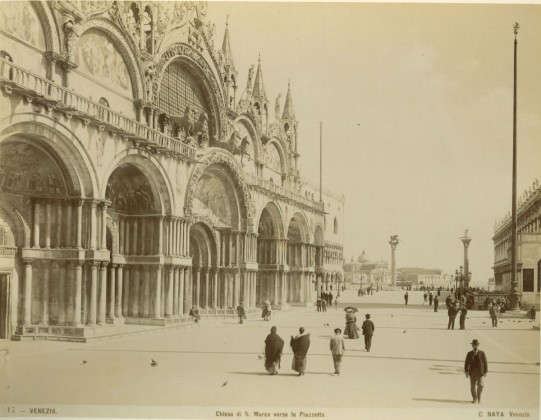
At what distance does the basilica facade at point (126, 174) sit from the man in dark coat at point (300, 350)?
22.0ft

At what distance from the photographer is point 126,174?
76.7 feet

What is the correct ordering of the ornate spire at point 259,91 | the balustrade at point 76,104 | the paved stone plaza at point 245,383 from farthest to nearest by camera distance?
the ornate spire at point 259,91, the balustrade at point 76,104, the paved stone plaza at point 245,383

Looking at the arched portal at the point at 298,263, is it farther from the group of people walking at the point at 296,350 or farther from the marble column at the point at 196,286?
the group of people walking at the point at 296,350

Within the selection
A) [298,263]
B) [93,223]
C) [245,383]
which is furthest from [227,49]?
[298,263]

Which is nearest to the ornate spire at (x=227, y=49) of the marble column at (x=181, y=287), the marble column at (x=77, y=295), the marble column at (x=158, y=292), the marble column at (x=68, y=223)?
the marble column at (x=68, y=223)

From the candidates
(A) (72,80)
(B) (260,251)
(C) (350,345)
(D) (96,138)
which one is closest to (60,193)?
(D) (96,138)

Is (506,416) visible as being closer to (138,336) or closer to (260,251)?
(138,336)

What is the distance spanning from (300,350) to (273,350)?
0.60 meters

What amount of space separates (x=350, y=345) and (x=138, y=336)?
21.2 ft

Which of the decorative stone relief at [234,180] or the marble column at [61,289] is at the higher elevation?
the decorative stone relief at [234,180]

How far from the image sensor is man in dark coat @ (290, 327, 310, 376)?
1548 centimetres

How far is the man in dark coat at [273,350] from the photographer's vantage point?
15.5 m

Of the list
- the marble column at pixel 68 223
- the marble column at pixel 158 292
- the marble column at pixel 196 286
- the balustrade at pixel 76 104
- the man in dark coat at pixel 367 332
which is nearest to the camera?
the balustrade at pixel 76 104

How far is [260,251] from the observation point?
3700 centimetres
